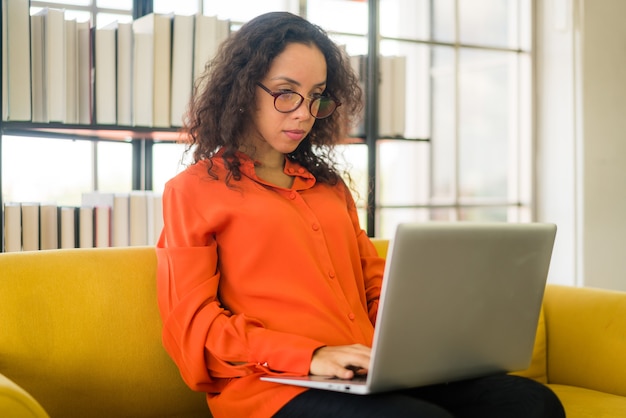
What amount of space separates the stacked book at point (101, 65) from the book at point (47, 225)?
24 cm

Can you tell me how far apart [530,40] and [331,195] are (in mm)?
2242

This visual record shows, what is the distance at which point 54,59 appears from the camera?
6.92ft

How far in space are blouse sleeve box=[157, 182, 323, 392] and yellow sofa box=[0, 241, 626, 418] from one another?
16cm

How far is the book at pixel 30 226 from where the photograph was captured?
2062 mm

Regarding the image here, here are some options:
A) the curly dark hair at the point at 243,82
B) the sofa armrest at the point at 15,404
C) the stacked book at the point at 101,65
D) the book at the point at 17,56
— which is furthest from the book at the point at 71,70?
the sofa armrest at the point at 15,404

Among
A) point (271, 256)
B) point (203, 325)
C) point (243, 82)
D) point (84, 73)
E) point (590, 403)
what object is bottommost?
point (590, 403)

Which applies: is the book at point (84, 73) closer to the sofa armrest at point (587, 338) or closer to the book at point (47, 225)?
the book at point (47, 225)

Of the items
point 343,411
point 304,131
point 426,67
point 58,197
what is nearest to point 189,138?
point 304,131

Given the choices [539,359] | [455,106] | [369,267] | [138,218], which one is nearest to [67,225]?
[138,218]

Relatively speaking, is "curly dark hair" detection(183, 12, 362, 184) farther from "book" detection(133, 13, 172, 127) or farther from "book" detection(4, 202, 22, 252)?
"book" detection(4, 202, 22, 252)

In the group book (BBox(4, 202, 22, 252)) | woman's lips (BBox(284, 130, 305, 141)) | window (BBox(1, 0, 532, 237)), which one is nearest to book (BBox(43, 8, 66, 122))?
book (BBox(4, 202, 22, 252))

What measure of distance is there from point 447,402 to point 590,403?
1.65ft

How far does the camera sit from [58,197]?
101 inches

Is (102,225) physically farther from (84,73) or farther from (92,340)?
(92,340)
